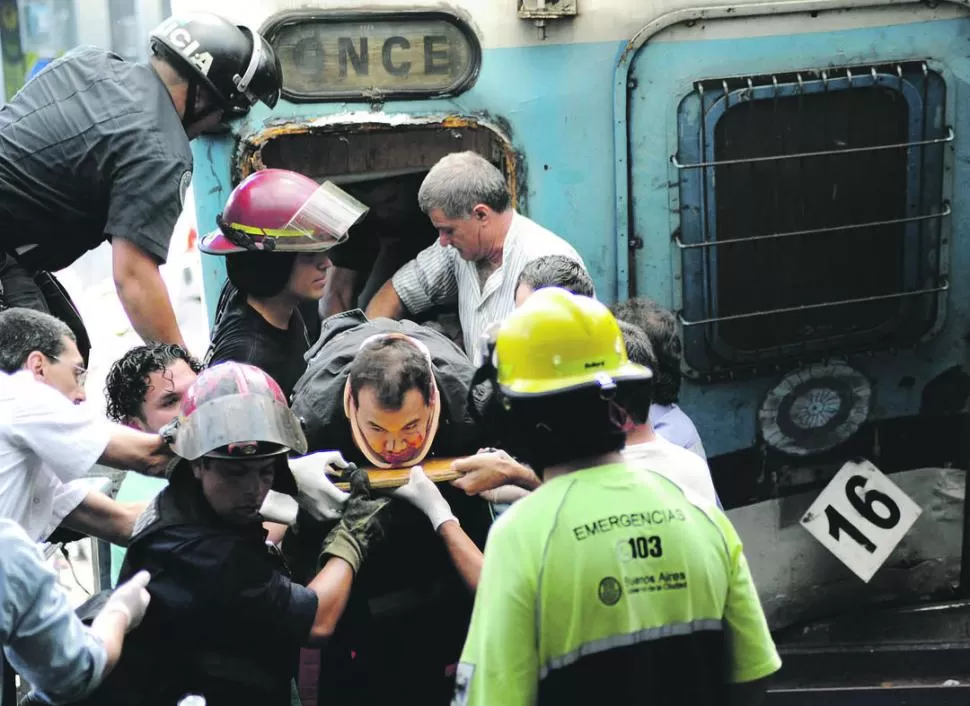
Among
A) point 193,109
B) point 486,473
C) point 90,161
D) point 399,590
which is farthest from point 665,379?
point 90,161

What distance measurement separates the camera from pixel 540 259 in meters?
3.75

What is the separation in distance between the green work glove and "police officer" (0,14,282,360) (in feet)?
3.63

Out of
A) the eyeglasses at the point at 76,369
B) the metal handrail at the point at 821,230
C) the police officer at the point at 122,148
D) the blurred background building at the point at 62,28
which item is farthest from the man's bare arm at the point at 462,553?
the blurred background building at the point at 62,28

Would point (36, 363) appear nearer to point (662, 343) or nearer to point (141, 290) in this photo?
point (141, 290)

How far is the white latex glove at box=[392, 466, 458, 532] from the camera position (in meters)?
3.05

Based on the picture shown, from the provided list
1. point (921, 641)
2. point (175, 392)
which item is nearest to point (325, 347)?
point (175, 392)

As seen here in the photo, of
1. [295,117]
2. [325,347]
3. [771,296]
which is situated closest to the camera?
[325,347]

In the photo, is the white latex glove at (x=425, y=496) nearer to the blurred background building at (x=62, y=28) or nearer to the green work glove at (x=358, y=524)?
the green work glove at (x=358, y=524)

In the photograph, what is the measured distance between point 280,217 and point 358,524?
1193mm

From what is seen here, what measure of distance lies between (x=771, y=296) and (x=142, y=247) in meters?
2.01

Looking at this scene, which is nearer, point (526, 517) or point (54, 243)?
point (526, 517)

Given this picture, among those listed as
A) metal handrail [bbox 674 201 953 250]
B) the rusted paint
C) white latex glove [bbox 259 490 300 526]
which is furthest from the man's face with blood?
metal handrail [bbox 674 201 953 250]

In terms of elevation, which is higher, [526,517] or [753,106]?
[753,106]

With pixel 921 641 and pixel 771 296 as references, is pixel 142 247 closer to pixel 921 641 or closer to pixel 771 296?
pixel 771 296
